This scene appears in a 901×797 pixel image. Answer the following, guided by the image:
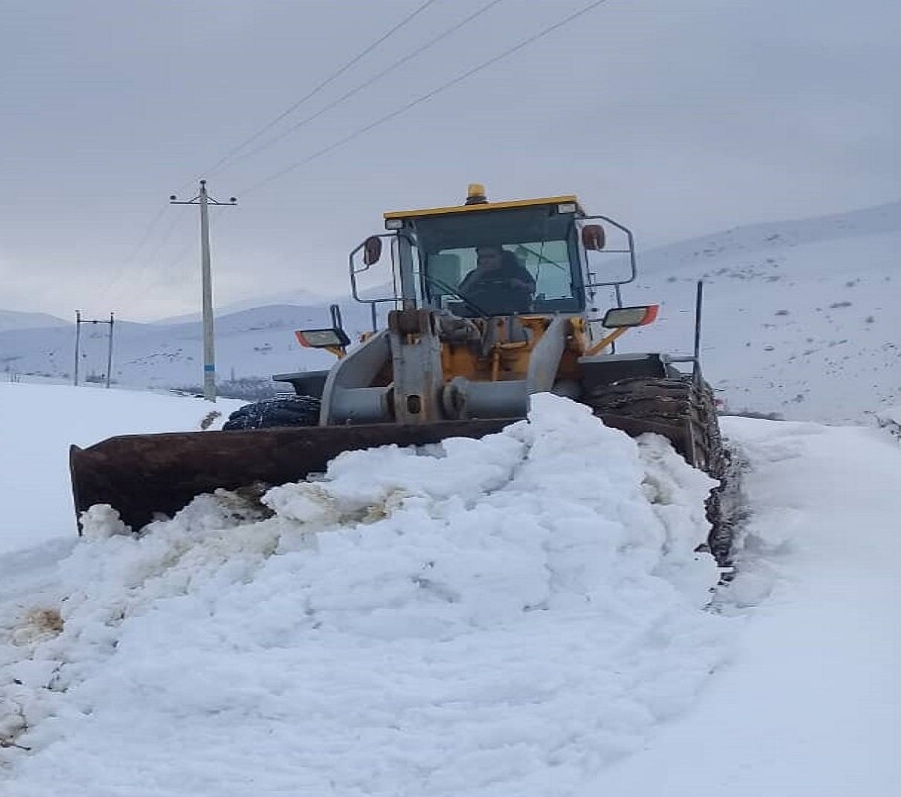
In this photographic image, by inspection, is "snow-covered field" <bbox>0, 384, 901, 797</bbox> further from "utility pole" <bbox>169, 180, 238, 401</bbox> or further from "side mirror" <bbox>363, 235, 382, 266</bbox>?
"utility pole" <bbox>169, 180, 238, 401</bbox>

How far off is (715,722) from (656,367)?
364 centimetres

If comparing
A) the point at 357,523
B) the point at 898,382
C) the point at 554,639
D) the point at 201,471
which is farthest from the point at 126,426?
the point at 898,382

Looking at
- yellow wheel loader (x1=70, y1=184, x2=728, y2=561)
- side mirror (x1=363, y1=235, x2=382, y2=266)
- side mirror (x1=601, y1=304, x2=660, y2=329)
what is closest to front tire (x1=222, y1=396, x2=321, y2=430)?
yellow wheel loader (x1=70, y1=184, x2=728, y2=561)

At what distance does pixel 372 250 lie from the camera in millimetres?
7012

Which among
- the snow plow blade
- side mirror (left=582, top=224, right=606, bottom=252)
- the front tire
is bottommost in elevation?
the snow plow blade

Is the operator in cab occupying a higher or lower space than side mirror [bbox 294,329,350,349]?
higher

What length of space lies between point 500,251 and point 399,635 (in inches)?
162

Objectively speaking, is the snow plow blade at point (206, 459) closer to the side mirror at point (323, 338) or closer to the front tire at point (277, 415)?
the front tire at point (277, 415)

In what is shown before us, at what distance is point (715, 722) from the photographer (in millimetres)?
3051

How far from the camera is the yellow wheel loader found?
5215 mm

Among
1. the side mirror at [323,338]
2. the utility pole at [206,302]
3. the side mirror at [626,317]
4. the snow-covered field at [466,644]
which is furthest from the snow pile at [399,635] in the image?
the utility pole at [206,302]

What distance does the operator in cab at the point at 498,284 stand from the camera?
281 inches

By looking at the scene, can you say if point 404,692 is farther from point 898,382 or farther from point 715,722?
point 898,382

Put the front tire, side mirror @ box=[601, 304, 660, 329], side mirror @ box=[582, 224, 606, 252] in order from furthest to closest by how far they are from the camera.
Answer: side mirror @ box=[582, 224, 606, 252] < the front tire < side mirror @ box=[601, 304, 660, 329]
